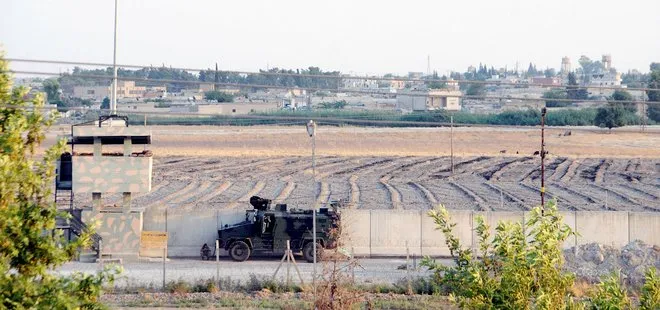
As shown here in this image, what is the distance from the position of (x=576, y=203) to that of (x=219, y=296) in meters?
22.8

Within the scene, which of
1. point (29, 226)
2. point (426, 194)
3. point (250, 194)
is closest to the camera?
point (29, 226)

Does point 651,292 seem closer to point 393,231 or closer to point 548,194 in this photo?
point 393,231

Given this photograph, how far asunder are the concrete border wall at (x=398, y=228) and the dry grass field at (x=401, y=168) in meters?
3.03

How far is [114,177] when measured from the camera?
30.0 meters

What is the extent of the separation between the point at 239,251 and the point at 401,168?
31926 mm

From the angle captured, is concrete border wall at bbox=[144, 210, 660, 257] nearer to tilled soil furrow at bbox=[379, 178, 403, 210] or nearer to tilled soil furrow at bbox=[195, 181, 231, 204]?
tilled soil furrow at bbox=[379, 178, 403, 210]

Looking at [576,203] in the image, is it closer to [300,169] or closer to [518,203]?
[518,203]

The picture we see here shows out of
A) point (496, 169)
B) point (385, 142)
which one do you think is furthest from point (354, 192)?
point (385, 142)

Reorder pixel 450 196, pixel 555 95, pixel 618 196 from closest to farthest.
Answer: pixel 450 196, pixel 618 196, pixel 555 95

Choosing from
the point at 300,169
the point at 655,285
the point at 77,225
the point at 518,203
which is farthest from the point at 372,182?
the point at 655,285

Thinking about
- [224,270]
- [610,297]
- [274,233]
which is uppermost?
[610,297]

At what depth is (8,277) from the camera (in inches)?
386

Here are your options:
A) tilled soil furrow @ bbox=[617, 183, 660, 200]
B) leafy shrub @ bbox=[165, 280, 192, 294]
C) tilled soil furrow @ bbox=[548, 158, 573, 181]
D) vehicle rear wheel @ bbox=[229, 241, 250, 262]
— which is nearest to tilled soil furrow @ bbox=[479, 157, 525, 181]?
tilled soil furrow @ bbox=[548, 158, 573, 181]

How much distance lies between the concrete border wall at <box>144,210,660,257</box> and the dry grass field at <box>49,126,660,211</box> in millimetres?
3033
